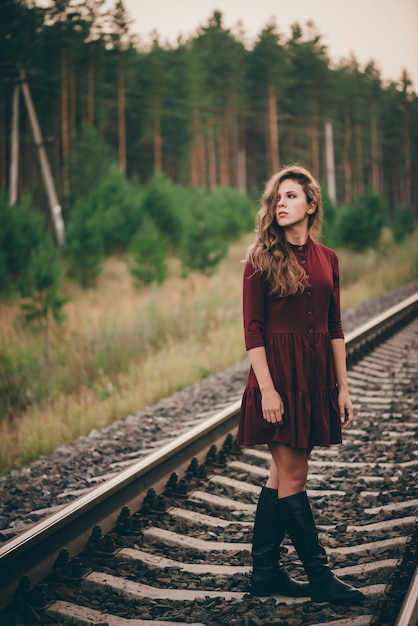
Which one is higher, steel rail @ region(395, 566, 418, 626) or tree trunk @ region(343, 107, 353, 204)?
tree trunk @ region(343, 107, 353, 204)

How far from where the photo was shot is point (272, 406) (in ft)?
9.90

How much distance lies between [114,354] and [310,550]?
689cm

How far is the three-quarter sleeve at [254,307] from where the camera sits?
3070mm

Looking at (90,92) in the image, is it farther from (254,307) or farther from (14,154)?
(254,307)

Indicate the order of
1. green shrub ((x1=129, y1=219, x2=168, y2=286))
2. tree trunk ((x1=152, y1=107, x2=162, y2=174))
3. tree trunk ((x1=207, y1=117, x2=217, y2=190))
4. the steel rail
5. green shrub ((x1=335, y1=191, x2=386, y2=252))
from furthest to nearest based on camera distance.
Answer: tree trunk ((x1=207, y1=117, x2=217, y2=190)) → tree trunk ((x1=152, y1=107, x2=162, y2=174)) → green shrub ((x1=335, y1=191, x2=386, y2=252)) → green shrub ((x1=129, y1=219, x2=168, y2=286)) → the steel rail

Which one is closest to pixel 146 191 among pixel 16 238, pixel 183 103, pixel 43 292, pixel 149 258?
pixel 149 258

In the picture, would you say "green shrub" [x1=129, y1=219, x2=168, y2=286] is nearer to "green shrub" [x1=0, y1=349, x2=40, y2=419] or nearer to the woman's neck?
"green shrub" [x1=0, y1=349, x2=40, y2=419]

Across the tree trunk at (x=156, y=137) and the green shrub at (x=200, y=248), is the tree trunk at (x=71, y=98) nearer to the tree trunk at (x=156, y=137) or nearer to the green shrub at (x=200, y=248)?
the tree trunk at (x=156, y=137)

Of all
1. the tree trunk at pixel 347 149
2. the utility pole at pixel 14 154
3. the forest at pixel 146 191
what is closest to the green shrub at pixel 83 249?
the forest at pixel 146 191

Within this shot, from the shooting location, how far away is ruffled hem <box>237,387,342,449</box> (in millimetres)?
3059

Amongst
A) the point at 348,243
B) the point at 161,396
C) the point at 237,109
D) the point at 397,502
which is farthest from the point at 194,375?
the point at 237,109

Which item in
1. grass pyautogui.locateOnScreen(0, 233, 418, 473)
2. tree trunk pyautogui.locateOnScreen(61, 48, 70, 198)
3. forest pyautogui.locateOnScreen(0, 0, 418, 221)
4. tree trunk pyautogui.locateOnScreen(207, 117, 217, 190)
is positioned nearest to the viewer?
grass pyautogui.locateOnScreen(0, 233, 418, 473)

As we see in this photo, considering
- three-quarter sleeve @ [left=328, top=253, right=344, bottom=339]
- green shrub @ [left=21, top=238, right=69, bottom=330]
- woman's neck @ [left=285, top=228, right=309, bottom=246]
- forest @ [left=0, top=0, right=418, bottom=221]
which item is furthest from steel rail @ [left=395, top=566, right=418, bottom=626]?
forest @ [left=0, top=0, right=418, bottom=221]

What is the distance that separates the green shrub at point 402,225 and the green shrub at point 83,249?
14.0m
